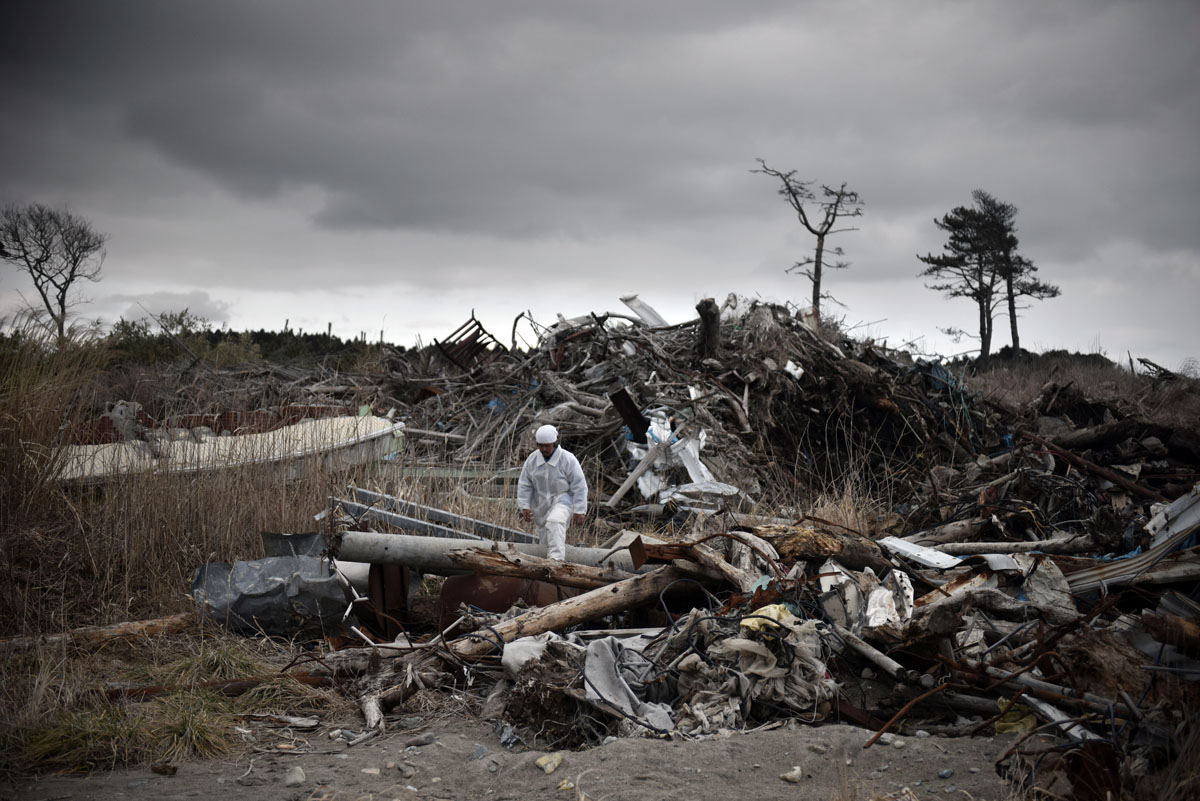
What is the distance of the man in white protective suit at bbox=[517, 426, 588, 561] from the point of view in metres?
8.52

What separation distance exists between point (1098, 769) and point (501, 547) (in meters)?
4.77

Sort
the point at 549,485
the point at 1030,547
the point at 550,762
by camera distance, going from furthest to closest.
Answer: the point at 549,485 → the point at 1030,547 → the point at 550,762

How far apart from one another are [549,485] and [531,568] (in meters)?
2.50

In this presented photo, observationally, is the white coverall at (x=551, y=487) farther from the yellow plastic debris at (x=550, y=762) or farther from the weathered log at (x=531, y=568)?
the yellow plastic debris at (x=550, y=762)

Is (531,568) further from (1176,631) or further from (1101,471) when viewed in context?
(1101,471)

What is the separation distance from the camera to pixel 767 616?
4.76m

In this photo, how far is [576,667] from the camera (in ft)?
15.8

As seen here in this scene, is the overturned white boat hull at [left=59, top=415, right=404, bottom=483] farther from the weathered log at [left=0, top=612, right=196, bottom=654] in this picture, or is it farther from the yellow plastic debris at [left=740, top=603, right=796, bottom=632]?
the yellow plastic debris at [left=740, top=603, right=796, bottom=632]

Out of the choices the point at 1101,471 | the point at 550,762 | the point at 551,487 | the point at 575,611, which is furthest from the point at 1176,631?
the point at 1101,471

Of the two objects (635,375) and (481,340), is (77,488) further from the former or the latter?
(481,340)

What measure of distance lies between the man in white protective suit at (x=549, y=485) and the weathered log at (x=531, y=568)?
189 centimetres

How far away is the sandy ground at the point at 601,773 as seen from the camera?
12.0 ft

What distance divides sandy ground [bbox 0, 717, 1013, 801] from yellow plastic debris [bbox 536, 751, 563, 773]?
0.12ft

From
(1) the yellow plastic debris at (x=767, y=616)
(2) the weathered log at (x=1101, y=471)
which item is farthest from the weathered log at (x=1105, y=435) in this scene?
(1) the yellow plastic debris at (x=767, y=616)
